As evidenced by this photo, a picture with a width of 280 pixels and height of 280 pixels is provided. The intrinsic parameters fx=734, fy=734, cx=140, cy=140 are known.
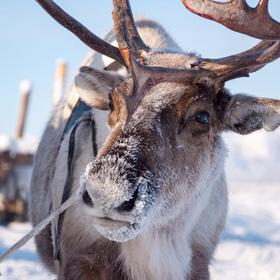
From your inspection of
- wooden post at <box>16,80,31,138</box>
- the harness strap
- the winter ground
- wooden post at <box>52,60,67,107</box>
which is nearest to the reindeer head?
the harness strap

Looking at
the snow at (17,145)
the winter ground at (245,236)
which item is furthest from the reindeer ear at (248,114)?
the snow at (17,145)

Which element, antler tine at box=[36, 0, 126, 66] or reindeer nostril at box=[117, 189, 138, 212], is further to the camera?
antler tine at box=[36, 0, 126, 66]

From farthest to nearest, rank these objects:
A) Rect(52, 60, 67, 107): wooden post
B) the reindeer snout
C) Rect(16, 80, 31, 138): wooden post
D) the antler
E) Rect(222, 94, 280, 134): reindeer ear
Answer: Rect(16, 80, 31, 138): wooden post → Rect(52, 60, 67, 107): wooden post → Rect(222, 94, 280, 134): reindeer ear → the antler → the reindeer snout

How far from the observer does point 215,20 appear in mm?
4191

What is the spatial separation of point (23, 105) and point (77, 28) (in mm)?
13104

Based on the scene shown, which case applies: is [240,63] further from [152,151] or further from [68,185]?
[68,185]

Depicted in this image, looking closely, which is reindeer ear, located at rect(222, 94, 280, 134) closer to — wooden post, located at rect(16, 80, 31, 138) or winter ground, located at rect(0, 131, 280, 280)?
winter ground, located at rect(0, 131, 280, 280)

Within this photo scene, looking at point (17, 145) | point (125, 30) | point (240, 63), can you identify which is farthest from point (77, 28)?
point (17, 145)

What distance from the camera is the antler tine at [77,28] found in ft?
15.6

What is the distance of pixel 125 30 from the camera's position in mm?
4586

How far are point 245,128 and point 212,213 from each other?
778mm

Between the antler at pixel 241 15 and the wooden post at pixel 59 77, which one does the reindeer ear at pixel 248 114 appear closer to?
the antler at pixel 241 15

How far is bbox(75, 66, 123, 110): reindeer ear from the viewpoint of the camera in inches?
191

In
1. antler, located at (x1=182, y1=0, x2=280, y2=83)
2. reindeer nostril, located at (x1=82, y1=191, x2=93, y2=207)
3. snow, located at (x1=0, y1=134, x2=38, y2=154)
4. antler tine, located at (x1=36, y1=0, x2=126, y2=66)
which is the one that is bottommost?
snow, located at (x1=0, y1=134, x2=38, y2=154)
